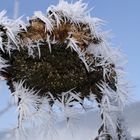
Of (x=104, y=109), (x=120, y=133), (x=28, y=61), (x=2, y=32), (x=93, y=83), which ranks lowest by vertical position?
(x=120, y=133)

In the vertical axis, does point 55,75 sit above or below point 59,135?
above

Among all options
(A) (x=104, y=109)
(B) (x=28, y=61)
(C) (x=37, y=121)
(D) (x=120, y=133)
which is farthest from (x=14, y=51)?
(D) (x=120, y=133)

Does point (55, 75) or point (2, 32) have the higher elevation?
point (2, 32)

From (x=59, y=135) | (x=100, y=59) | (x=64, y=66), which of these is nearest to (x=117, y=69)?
(x=100, y=59)

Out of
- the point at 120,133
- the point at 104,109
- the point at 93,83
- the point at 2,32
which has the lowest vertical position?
the point at 120,133

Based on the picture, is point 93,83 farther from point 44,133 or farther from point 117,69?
point 44,133

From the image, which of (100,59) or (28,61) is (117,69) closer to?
(100,59)
